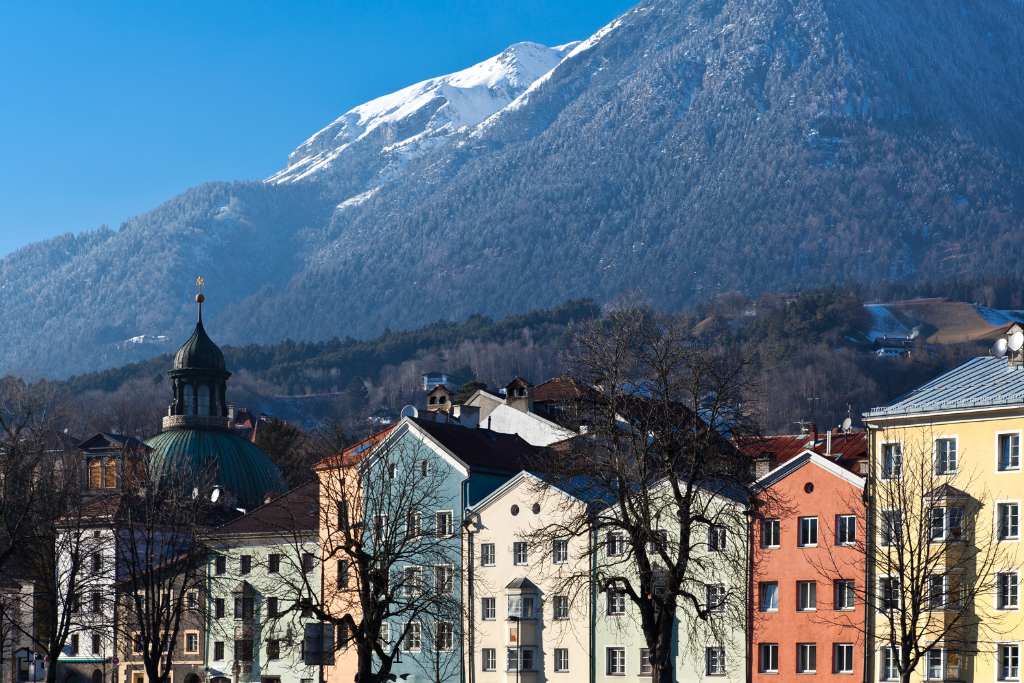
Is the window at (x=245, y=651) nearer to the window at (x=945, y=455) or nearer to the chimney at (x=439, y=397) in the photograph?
the window at (x=945, y=455)

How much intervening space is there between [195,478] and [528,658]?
43.5 m

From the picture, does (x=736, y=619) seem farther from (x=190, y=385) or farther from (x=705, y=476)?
(x=190, y=385)

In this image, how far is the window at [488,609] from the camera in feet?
316

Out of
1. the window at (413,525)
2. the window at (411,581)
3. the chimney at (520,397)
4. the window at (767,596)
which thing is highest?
the chimney at (520,397)

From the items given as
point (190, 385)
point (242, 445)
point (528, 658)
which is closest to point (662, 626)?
point (528, 658)

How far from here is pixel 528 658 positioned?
309 feet

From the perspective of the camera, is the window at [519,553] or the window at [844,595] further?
the window at [519,553]

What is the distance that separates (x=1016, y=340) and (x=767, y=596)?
16.3 metres

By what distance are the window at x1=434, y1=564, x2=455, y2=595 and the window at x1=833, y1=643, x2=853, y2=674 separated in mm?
18150

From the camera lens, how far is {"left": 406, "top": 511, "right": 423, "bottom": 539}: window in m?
81.7

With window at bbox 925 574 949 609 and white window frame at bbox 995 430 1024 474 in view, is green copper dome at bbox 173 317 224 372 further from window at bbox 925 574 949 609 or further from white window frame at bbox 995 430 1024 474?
white window frame at bbox 995 430 1024 474

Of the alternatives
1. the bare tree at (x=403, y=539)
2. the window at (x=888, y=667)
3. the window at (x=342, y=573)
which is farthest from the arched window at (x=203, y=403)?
the window at (x=888, y=667)

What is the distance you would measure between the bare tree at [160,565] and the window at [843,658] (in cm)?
2929

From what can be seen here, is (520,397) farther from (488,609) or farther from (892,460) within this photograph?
(892,460)
